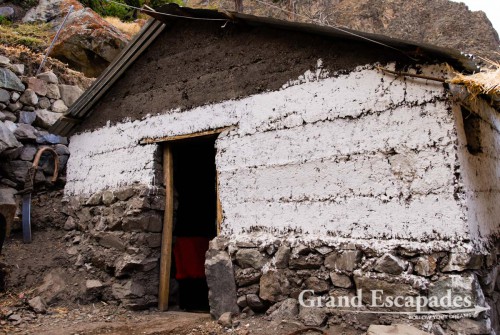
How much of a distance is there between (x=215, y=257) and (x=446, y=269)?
93.0 inches

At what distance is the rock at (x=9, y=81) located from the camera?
6.31 m

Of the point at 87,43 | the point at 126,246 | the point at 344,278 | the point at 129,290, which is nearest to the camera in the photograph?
the point at 344,278

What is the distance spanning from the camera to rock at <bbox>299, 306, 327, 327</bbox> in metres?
3.61

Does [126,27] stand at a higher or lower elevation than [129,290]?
higher

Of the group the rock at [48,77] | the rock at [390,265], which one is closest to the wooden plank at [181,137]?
the rock at [390,265]

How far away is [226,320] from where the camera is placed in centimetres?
402

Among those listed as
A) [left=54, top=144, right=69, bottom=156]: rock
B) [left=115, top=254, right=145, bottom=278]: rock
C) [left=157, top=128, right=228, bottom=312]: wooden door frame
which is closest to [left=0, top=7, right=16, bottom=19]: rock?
[left=54, top=144, right=69, bottom=156]: rock

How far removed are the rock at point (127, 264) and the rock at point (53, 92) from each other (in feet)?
12.2

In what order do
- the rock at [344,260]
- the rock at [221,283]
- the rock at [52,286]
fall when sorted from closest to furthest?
the rock at [344,260] < the rock at [221,283] < the rock at [52,286]

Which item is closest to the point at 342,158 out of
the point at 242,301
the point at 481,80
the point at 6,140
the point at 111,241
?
the point at 481,80

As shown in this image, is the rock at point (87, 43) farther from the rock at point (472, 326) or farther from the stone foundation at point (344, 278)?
the rock at point (472, 326)

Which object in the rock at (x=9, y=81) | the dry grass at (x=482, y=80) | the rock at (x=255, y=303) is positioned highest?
the rock at (x=9, y=81)

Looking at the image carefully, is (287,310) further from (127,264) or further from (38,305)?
(38,305)

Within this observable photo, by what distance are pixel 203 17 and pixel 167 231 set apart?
284 cm
